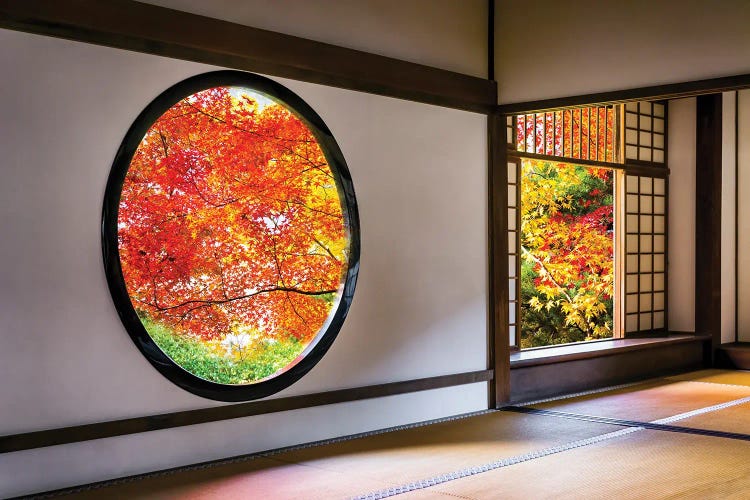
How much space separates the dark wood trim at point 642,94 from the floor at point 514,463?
78.3 inches

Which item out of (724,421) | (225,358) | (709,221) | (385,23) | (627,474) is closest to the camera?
(627,474)

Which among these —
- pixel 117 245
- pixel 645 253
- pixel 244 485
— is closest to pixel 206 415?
pixel 244 485

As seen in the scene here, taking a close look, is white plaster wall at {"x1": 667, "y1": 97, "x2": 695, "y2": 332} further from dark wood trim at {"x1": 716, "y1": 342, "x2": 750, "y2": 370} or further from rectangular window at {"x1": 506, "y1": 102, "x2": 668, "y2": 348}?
rectangular window at {"x1": 506, "y1": 102, "x2": 668, "y2": 348}

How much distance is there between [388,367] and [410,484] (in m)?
1.36

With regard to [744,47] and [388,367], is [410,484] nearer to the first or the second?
[388,367]

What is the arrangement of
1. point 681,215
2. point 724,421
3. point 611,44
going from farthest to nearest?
point 681,215 → point 724,421 → point 611,44

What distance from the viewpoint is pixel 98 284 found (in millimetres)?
3928

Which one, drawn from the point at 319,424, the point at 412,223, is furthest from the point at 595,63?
the point at 319,424

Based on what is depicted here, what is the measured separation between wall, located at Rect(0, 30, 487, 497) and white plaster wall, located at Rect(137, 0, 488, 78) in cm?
31

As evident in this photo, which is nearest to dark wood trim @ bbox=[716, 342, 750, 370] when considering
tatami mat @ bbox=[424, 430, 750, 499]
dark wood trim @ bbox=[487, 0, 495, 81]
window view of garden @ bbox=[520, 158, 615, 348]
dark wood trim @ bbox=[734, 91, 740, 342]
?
dark wood trim @ bbox=[734, 91, 740, 342]

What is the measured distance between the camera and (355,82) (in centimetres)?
508

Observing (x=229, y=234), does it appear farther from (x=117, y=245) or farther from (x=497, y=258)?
(x=117, y=245)

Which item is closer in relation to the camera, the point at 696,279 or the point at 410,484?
the point at 410,484

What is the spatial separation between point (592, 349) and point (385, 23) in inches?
131
